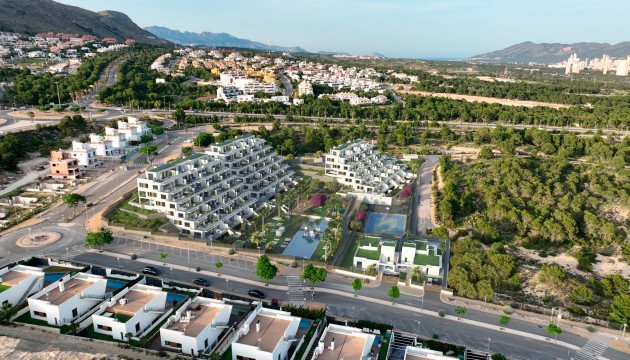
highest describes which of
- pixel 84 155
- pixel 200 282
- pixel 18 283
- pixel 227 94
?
pixel 227 94

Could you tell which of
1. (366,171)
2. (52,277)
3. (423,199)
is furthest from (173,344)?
(423,199)

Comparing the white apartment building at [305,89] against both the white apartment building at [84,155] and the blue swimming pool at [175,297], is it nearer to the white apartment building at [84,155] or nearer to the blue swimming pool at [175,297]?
the white apartment building at [84,155]

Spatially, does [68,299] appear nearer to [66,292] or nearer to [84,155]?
[66,292]

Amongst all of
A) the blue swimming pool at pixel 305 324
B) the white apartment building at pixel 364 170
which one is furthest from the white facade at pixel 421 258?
the white apartment building at pixel 364 170

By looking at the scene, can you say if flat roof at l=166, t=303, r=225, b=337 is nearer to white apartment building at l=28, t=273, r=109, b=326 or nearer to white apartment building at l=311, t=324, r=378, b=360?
white apartment building at l=28, t=273, r=109, b=326

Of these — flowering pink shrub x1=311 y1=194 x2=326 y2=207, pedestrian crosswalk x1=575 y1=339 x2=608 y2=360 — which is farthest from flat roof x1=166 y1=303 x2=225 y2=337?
flowering pink shrub x1=311 y1=194 x2=326 y2=207

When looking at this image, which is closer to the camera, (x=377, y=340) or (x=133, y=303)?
(x=377, y=340)
